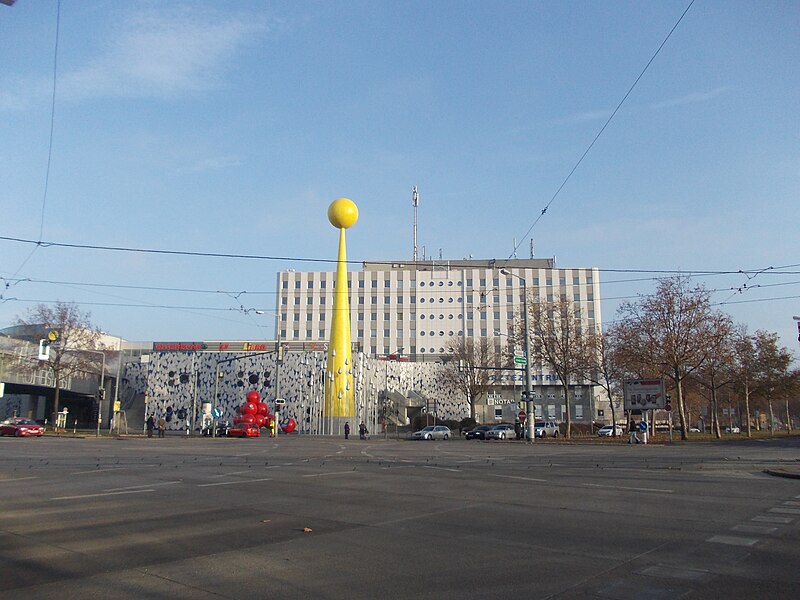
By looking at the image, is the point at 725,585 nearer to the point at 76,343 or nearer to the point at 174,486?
the point at 174,486

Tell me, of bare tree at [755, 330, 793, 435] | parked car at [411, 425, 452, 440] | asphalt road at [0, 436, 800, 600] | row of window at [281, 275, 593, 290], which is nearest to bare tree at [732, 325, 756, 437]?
bare tree at [755, 330, 793, 435]

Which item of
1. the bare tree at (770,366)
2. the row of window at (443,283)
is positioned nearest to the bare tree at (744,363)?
the bare tree at (770,366)

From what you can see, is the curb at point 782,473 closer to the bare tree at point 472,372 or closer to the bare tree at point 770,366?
the bare tree at point 770,366

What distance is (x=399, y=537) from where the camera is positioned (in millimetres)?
9141

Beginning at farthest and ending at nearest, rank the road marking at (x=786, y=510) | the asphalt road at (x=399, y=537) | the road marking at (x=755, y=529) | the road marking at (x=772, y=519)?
the road marking at (x=786, y=510) → the road marking at (x=772, y=519) → the road marking at (x=755, y=529) → the asphalt road at (x=399, y=537)

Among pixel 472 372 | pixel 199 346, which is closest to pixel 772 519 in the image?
pixel 472 372

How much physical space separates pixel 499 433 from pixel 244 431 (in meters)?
22.1

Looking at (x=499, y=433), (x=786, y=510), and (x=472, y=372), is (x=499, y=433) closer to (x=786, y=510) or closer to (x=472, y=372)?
(x=472, y=372)

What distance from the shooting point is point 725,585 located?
6527 mm

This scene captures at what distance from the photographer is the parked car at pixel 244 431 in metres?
57.3

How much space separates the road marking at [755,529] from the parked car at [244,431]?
51.5 meters

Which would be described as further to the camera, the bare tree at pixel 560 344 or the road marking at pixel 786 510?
the bare tree at pixel 560 344

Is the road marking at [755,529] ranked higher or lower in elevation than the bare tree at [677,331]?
lower

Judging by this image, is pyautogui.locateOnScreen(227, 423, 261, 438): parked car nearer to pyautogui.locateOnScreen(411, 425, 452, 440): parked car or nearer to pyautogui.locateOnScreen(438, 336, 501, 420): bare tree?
pyautogui.locateOnScreen(411, 425, 452, 440): parked car
